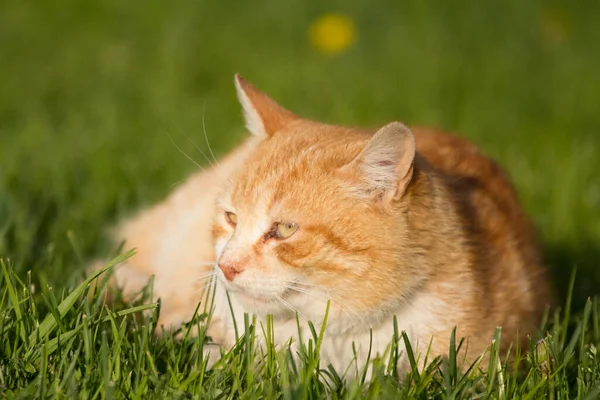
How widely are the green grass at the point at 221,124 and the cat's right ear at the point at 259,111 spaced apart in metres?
0.36

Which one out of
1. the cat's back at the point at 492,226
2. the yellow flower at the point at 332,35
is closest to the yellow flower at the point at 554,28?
the yellow flower at the point at 332,35

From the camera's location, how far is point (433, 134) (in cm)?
332

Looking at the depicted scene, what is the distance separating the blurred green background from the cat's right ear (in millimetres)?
580

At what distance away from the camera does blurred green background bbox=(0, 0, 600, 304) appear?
3.85 m

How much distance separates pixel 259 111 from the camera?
2762mm

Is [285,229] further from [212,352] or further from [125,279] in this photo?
[125,279]

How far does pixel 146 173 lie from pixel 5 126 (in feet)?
3.78

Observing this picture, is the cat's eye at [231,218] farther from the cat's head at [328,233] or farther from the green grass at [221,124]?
the green grass at [221,124]

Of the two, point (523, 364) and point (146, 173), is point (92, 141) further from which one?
point (523, 364)

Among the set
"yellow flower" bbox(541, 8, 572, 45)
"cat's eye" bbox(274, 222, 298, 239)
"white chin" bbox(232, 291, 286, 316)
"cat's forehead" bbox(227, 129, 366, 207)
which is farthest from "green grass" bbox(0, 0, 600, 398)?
"cat's forehead" bbox(227, 129, 366, 207)

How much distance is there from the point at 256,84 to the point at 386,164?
3.23m

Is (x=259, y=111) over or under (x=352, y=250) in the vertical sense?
over

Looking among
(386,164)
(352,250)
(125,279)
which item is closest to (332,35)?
(125,279)

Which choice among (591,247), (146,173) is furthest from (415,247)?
(146,173)
